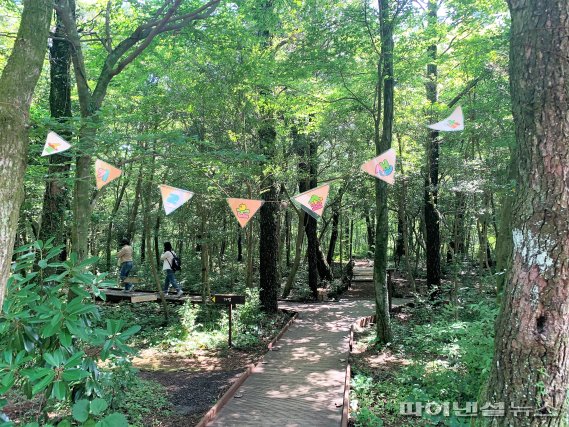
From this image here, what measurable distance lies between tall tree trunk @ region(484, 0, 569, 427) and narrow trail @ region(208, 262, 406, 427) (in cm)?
225

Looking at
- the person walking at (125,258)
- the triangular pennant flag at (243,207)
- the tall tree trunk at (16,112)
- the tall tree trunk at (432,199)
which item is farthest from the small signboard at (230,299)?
the tall tree trunk at (432,199)

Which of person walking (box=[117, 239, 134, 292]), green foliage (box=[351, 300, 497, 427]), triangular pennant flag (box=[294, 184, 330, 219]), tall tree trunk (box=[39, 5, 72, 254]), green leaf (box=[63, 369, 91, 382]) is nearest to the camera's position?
green leaf (box=[63, 369, 91, 382])

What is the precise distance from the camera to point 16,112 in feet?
7.93

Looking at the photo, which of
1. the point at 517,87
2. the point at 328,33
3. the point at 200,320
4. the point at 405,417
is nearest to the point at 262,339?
the point at 200,320

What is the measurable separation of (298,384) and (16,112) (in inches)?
183

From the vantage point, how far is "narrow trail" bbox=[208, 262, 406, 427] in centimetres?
438

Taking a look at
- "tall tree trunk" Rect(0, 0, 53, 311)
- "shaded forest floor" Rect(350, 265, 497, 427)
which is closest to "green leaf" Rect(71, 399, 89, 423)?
"tall tree trunk" Rect(0, 0, 53, 311)

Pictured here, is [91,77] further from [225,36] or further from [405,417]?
[405,417]

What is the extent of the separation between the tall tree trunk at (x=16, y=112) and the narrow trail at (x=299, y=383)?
10.1 feet

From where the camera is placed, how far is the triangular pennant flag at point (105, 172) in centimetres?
550

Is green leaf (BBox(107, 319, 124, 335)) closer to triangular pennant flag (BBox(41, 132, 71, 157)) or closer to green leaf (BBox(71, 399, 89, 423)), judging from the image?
green leaf (BBox(71, 399, 89, 423))

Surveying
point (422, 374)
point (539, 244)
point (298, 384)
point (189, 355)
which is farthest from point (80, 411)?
point (189, 355)

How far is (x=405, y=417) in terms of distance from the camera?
445 centimetres

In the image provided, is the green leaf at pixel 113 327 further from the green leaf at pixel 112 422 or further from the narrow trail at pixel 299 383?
the narrow trail at pixel 299 383
